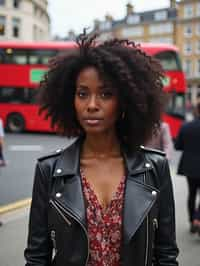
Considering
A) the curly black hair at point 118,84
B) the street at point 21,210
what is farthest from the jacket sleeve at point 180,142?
the curly black hair at point 118,84

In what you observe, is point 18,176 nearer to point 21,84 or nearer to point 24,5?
point 21,84

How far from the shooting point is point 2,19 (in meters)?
47.9

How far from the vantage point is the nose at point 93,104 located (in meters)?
1.61

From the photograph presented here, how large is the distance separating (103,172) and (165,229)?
1.02 feet

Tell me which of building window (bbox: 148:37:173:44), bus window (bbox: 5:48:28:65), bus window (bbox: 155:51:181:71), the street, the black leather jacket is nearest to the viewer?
the black leather jacket

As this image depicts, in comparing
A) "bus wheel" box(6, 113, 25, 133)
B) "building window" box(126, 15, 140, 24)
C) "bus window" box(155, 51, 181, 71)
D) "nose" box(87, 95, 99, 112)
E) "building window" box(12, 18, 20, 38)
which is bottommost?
"bus wheel" box(6, 113, 25, 133)

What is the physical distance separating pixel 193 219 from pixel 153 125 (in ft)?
12.8

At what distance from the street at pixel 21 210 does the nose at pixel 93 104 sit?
50cm

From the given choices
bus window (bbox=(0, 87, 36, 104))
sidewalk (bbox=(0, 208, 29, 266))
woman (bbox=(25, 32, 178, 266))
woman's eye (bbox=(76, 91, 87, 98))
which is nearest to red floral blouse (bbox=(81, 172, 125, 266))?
woman (bbox=(25, 32, 178, 266))

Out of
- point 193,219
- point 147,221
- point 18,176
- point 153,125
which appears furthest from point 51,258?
point 18,176

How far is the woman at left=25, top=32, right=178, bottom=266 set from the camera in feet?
5.10

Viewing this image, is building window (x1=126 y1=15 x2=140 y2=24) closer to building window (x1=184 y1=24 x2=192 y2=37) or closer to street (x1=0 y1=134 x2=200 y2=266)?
building window (x1=184 y1=24 x2=192 y2=37)

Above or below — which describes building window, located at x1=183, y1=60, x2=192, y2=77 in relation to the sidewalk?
above

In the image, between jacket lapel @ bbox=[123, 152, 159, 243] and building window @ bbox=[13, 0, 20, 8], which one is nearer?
jacket lapel @ bbox=[123, 152, 159, 243]
